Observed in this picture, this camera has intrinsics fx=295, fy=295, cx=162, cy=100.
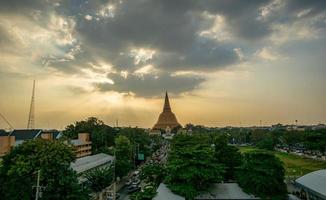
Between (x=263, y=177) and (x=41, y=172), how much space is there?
23080 mm

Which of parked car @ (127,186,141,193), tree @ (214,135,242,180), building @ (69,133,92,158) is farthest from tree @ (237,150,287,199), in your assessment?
building @ (69,133,92,158)

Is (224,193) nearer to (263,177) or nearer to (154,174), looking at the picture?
(263,177)

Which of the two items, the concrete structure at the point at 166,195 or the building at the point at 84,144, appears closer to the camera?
the concrete structure at the point at 166,195

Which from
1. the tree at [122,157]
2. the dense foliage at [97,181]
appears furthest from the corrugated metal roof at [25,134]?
the dense foliage at [97,181]

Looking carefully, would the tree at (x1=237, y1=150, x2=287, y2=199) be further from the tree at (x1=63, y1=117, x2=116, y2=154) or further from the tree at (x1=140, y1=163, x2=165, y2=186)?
the tree at (x1=63, y1=117, x2=116, y2=154)

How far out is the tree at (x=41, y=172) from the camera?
27172 mm

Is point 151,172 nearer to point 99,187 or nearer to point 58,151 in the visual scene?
point 99,187

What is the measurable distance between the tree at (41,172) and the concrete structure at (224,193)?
1347cm

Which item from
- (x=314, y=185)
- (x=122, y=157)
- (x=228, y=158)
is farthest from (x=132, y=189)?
(x=314, y=185)

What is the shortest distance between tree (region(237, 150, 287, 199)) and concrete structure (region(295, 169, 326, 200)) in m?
3.49

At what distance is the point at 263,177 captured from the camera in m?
31.8

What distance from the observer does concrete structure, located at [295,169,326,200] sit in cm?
3130

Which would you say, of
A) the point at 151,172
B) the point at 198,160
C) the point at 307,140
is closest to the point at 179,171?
the point at 198,160

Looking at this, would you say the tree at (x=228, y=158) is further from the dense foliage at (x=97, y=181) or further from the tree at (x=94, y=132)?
the tree at (x=94, y=132)
